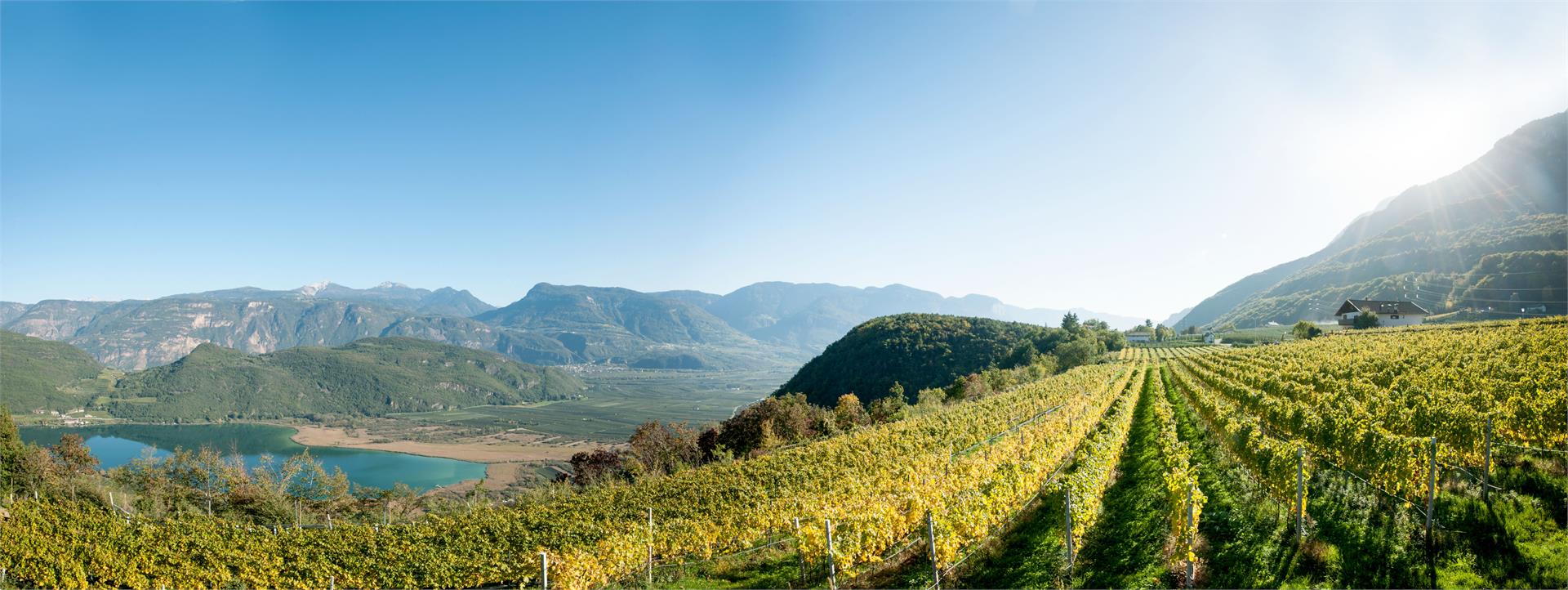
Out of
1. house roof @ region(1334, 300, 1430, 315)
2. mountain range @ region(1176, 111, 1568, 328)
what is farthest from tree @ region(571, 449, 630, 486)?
mountain range @ region(1176, 111, 1568, 328)

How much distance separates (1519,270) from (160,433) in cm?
31878

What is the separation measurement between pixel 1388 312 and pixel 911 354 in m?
58.1

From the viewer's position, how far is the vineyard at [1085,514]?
905 cm

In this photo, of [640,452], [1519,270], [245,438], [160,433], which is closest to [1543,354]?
[640,452]

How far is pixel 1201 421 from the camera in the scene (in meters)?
22.9

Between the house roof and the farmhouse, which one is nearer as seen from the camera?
the farmhouse

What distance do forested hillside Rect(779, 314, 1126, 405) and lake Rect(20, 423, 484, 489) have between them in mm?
71985

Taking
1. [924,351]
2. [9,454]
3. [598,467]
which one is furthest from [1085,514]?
[924,351]

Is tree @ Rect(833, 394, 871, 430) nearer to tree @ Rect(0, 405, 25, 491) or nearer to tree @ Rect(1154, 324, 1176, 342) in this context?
tree @ Rect(0, 405, 25, 491)

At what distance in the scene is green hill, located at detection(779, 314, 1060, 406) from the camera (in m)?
87.5

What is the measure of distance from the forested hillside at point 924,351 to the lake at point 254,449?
236 ft

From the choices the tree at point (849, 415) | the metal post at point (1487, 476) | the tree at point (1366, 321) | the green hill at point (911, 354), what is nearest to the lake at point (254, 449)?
the green hill at point (911, 354)

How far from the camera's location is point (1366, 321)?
6488cm

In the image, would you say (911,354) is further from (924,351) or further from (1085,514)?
(1085,514)
